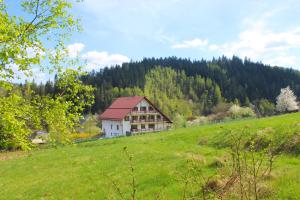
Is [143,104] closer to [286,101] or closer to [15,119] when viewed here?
[286,101]

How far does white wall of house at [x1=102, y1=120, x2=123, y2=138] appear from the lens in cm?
8050

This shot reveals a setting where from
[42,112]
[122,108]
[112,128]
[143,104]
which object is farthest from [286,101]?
[42,112]

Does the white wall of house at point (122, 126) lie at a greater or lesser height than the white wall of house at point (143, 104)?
lesser

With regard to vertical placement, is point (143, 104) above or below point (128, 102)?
below

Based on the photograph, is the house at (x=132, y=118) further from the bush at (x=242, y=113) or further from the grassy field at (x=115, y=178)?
the grassy field at (x=115, y=178)

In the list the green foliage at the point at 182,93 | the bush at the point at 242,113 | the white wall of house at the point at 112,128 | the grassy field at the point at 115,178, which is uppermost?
the green foliage at the point at 182,93

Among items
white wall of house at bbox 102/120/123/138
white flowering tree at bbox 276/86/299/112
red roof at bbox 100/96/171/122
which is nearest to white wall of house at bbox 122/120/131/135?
white wall of house at bbox 102/120/123/138

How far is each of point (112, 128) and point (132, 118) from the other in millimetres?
5798

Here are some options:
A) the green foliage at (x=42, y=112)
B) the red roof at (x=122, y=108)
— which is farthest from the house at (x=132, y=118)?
the green foliage at (x=42, y=112)

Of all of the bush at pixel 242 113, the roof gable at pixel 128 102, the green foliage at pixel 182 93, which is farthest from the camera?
the green foliage at pixel 182 93

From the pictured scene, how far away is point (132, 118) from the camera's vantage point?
82.3m

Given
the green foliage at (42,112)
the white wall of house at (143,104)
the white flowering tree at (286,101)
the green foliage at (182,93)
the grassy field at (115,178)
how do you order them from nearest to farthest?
the green foliage at (42,112) → the grassy field at (115,178) → the white wall of house at (143,104) → the white flowering tree at (286,101) → the green foliage at (182,93)

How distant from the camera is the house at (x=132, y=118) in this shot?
263 feet

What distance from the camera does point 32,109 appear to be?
14094 mm
